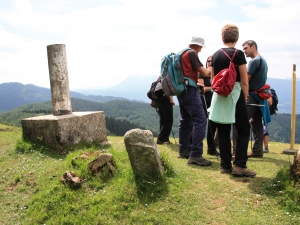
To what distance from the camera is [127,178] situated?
5.88 meters

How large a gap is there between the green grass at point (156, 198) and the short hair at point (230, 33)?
107 inches

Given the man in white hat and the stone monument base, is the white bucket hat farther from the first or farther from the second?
the stone monument base

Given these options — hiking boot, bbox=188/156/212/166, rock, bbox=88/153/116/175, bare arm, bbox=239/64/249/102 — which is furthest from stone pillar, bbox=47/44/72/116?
bare arm, bbox=239/64/249/102

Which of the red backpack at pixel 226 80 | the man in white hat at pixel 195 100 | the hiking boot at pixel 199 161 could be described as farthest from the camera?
the hiking boot at pixel 199 161

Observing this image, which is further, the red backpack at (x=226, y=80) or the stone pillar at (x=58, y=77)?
the stone pillar at (x=58, y=77)

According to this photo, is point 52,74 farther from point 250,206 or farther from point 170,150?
point 250,206

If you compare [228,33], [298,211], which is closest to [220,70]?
[228,33]

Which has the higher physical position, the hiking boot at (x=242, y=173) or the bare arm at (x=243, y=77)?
the bare arm at (x=243, y=77)

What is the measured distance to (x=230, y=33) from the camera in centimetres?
566

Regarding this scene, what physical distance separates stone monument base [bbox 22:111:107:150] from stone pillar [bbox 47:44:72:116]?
0.54m

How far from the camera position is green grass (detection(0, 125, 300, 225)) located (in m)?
4.75

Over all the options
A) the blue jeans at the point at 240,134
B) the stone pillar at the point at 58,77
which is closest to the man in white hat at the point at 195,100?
the blue jeans at the point at 240,134

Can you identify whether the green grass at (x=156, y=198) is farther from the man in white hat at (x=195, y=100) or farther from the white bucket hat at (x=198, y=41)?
the white bucket hat at (x=198, y=41)

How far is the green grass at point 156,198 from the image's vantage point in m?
4.75
